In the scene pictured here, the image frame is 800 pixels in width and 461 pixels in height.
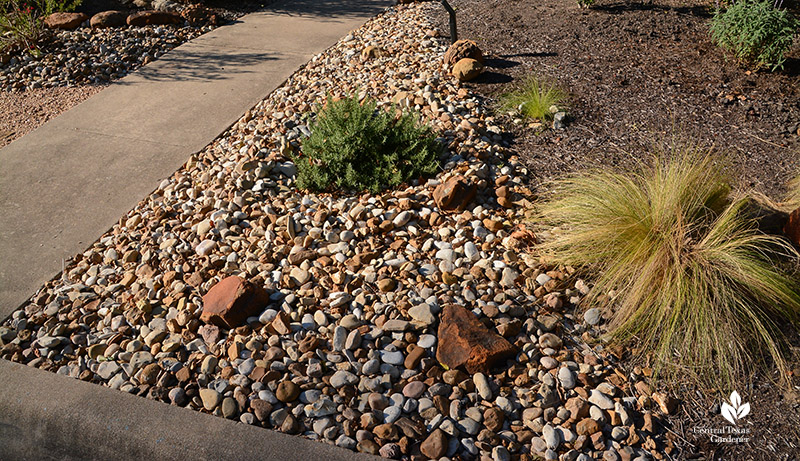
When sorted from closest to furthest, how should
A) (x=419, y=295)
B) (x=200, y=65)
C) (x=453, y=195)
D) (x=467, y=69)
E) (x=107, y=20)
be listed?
(x=419, y=295) → (x=453, y=195) → (x=467, y=69) → (x=200, y=65) → (x=107, y=20)

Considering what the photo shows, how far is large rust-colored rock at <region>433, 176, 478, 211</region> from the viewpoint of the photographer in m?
3.35

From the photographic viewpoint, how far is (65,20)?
6.42 metres

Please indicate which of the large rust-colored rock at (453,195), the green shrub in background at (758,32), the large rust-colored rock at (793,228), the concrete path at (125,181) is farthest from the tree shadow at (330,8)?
the large rust-colored rock at (793,228)

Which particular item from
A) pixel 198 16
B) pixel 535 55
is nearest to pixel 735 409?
pixel 535 55

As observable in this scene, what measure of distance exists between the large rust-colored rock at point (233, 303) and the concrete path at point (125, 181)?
0.45m

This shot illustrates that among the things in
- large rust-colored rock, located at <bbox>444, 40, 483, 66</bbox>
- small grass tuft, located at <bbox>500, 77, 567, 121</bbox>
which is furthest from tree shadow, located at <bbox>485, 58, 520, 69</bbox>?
small grass tuft, located at <bbox>500, 77, 567, 121</bbox>

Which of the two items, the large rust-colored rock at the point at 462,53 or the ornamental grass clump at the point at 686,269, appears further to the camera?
the large rust-colored rock at the point at 462,53

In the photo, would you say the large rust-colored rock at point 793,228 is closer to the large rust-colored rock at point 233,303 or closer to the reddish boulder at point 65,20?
the large rust-colored rock at point 233,303

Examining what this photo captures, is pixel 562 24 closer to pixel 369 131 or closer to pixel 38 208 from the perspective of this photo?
pixel 369 131

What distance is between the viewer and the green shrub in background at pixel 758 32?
4410 mm

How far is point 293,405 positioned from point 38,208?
7.77 feet

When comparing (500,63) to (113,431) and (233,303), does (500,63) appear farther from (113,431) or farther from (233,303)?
(113,431)

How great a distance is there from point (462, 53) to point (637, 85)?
1352 millimetres

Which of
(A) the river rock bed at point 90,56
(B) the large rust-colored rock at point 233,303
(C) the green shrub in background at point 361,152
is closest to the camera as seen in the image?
(B) the large rust-colored rock at point 233,303
